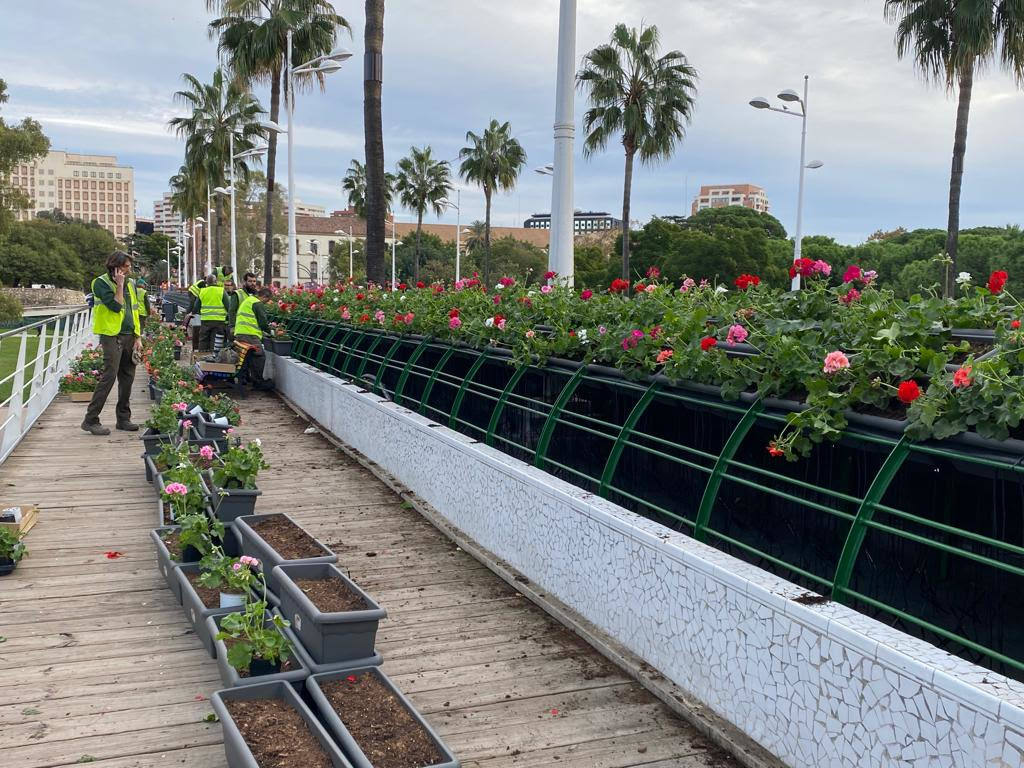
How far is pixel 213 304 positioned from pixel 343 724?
543 inches

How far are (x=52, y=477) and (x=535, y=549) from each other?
18.2 ft

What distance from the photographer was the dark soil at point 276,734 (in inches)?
128

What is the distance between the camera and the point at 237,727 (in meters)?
3.41

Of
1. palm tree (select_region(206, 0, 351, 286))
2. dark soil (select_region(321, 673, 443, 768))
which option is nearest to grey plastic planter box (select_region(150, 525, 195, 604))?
dark soil (select_region(321, 673, 443, 768))

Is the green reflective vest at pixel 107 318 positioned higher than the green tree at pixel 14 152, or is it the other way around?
the green tree at pixel 14 152

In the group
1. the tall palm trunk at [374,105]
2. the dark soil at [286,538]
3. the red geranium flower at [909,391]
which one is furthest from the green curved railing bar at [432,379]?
the tall palm trunk at [374,105]

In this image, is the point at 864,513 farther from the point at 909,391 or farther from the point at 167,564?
the point at 167,564

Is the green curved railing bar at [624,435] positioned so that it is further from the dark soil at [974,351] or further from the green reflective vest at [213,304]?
the green reflective vest at [213,304]

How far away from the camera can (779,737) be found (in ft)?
11.3

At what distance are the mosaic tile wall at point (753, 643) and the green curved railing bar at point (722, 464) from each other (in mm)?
150

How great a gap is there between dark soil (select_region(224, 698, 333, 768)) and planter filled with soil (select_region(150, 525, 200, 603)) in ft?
5.85

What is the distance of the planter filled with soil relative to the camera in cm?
535

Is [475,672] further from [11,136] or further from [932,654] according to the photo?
[11,136]

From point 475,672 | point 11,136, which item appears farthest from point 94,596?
point 11,136
